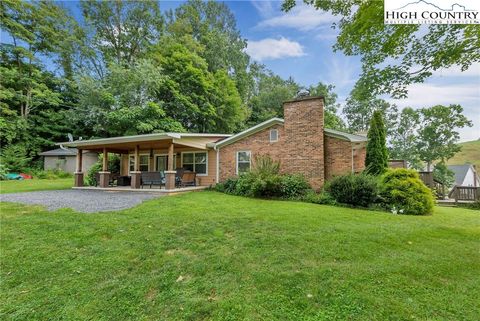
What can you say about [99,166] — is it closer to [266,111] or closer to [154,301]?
[154,301]

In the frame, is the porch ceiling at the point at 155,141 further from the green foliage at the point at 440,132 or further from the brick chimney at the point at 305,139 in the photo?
the green foliage at the point at 440,132

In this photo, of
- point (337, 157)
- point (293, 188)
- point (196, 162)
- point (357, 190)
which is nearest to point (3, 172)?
point (196, 162)

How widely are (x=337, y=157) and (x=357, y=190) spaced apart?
2274 millimetres

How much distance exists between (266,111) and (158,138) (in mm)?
20608

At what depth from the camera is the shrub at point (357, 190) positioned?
27.1ft

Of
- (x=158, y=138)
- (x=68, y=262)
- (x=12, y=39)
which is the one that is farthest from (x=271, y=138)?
(x=12, y=39)

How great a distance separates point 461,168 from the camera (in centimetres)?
3027

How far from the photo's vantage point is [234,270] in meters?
3.30

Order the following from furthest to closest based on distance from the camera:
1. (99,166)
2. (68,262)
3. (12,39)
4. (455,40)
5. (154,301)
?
(12,39), (99,166), (455,40), (68,262), (154,301)

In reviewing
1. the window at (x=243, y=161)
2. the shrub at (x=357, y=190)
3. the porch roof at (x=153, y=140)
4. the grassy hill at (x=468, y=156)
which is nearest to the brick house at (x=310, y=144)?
the window at (x=243, y=161)

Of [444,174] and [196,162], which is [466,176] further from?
[196,162]

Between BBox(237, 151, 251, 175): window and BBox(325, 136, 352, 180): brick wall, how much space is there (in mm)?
3934

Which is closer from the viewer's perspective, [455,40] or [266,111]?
[455,40]

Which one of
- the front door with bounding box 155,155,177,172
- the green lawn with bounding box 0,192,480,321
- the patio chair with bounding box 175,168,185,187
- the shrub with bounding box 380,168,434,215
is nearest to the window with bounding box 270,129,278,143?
the shrub with bounding box 380,168,434,215
